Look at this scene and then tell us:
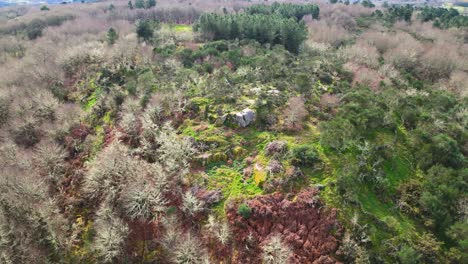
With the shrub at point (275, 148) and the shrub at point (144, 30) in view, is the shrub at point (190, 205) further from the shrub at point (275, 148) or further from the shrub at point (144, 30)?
the shrub at point (144, 30)

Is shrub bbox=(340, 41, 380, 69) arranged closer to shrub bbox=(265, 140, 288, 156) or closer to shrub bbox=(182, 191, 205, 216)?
shrub bbox=(265, 140, 288, 156)

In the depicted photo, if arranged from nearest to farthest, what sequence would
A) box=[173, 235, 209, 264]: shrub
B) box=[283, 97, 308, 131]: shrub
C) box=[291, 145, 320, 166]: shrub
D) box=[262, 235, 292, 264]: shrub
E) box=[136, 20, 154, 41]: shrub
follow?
box=[262, 235, 292, 264]: shrub → box=[173, 235, 209, 264]: shrub → box=[291, 145, 320, 166]: shrub → box=[283, 97, 308, 131]: shrub → box=[136, 20, 154, 41]: shrub

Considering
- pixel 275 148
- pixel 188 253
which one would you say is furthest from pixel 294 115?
pixel 188 253

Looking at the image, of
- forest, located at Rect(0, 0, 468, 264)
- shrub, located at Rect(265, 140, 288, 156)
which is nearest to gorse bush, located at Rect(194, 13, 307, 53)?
forest, located at Rect(0, 0, 468, 264)

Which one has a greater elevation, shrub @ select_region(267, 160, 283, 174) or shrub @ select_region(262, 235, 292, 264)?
shrub @ select_region(267, 160, 283, 174)

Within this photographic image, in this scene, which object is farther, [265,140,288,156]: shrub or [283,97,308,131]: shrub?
[283,97,308,131]: shrub

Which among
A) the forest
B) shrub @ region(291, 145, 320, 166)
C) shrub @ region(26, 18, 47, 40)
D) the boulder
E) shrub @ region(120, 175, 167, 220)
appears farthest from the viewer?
shrub @ region(26, 18, 47, 40)

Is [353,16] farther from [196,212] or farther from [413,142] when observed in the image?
[196,212]

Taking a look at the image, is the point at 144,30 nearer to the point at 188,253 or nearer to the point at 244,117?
the point at 244,117
